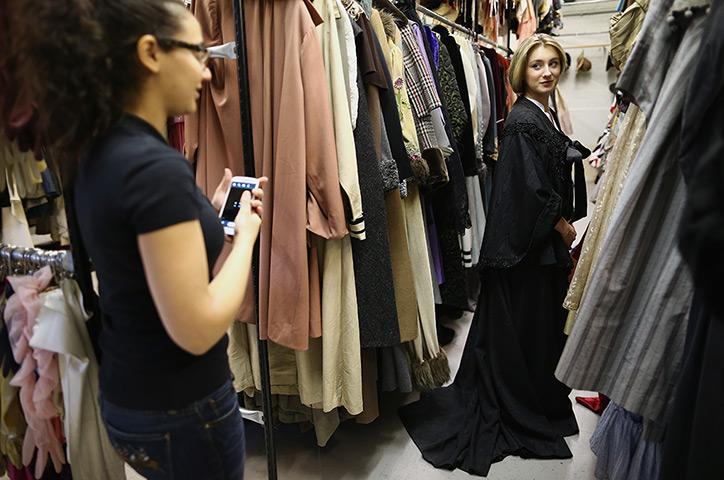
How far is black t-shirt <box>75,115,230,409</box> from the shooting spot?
0.62m

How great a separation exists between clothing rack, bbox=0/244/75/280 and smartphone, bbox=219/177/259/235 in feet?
1.16

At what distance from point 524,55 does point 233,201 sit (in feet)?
5.69

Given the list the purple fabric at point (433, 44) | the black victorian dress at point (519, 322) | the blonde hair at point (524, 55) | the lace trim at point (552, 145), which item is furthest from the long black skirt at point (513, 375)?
the purple fabric at point (433, 44)

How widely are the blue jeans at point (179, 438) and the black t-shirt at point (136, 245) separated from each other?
0.02 m

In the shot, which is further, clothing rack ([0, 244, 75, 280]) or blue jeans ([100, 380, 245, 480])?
clothing rack ([0, 244, 75, 280])

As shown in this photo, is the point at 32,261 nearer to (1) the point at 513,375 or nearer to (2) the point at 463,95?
(1) the point at 513,375

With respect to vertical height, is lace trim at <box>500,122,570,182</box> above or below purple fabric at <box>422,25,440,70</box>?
below

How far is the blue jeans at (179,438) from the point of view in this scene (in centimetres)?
76

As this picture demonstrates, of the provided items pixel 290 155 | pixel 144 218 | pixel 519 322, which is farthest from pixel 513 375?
pixel 144 218

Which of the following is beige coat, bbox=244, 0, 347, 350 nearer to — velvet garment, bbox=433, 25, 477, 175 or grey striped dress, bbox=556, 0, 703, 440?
grey striped dress, bbox=556, 0, 703, 440

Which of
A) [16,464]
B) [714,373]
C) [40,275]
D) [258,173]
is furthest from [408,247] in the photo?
[16,464]

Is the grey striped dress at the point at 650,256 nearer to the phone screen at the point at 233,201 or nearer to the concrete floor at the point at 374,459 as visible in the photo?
the concrete floor at the point at 374,459

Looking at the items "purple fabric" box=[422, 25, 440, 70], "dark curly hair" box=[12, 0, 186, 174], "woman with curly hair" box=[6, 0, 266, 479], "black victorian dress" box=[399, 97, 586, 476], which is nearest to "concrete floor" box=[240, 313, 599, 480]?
"black victorian dress" box=[399, 97, 586, 476]

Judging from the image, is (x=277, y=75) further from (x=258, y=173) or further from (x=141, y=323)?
(x=141, y=323)
